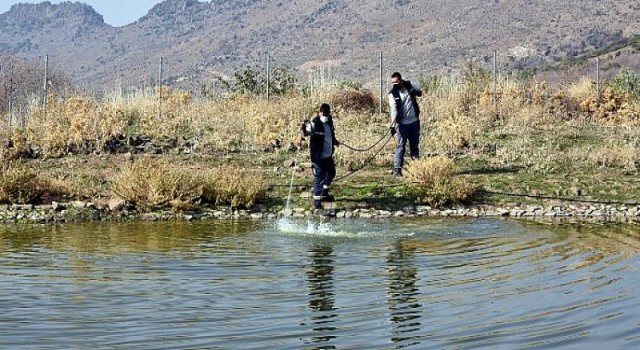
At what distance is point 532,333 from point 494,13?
114 m

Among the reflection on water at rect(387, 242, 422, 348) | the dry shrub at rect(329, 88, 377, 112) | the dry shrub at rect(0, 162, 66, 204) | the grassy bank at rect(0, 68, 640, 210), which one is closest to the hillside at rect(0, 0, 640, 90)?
the dry shrub at rect(329, 88, 377, 112)

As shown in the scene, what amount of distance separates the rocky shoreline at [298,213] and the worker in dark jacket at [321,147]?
493mm

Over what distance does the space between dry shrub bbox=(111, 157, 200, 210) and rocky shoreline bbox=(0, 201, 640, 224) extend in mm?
239

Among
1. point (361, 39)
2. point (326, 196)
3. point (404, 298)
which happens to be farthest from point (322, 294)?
point (361, 39)

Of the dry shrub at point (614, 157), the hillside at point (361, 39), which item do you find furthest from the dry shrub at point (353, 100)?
the hillside at point (361, 39)

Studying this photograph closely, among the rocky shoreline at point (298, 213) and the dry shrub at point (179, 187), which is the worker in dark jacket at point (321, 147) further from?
the dry shrub at point (179, 187)

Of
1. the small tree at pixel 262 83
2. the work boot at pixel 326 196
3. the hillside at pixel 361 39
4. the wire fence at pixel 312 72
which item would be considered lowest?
the work boot at pixel 326 196

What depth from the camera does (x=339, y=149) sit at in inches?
966

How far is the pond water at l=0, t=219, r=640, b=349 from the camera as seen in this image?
8.15 meters

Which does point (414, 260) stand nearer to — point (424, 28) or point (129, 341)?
point (129, 341)

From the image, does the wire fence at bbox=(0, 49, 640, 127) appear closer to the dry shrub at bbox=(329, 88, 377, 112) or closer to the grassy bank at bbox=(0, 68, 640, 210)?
the dry shrub at bbox=(329, 88, 377, 112)

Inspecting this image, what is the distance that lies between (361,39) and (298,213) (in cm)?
11020

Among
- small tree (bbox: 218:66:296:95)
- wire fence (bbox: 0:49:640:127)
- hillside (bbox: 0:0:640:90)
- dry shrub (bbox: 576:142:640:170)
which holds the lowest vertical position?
dry shrub (bbox: 576:142:640:170)

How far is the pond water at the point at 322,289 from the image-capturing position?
8148 millimetres
